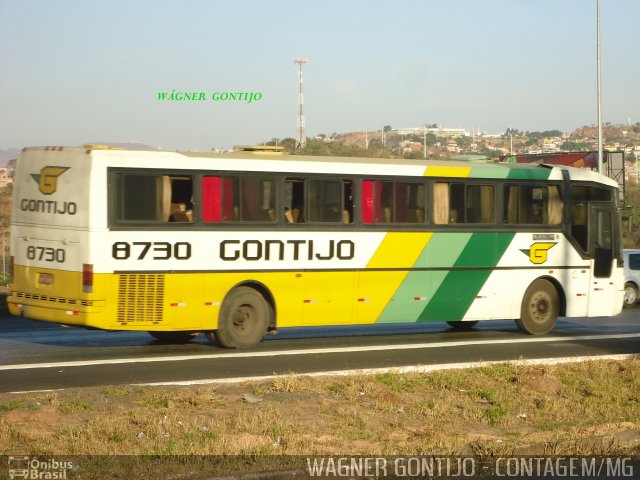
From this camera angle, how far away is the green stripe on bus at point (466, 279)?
733 inches

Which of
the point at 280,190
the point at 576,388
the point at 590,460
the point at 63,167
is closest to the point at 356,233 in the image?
the point at 280,190

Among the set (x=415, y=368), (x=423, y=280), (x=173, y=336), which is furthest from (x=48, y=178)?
(x=423, y=280)

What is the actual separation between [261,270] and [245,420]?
7.05 meters

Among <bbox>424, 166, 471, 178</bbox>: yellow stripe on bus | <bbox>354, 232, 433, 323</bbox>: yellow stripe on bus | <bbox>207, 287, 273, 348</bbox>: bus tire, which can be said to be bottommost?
<bbox>207, 287, 273, 348</bbox>: bus tire

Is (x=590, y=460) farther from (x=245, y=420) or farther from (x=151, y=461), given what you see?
(x=151, y=461)

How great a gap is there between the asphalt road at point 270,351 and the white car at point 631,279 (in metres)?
8.17

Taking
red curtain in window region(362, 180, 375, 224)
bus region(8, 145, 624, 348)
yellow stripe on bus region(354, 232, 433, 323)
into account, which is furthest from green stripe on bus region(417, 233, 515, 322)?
red curtain in window region(362, 180, 375, 224)

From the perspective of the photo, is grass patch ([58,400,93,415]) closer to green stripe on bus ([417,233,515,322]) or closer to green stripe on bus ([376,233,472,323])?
green stripe on bus ([376,233,472,323])

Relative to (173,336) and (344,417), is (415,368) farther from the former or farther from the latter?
(173,336)

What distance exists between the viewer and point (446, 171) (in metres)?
18.9

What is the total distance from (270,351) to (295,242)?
1777 mm

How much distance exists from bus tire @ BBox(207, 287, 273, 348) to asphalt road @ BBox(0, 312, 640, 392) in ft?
0.70

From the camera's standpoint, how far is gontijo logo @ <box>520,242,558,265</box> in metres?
19.7

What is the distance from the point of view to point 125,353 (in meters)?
16.3
